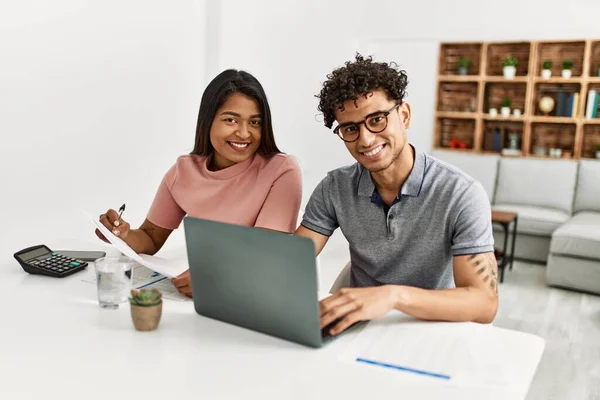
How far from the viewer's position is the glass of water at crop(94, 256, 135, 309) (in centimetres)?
137

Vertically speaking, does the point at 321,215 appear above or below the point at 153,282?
above

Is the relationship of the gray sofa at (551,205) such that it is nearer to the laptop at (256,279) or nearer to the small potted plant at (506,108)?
the small potted plant at (506,108)

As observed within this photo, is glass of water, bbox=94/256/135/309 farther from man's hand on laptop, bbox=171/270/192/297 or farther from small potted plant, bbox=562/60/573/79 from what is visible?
small potted plant, bbox=562/60/573/79

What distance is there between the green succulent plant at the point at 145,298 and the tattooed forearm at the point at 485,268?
2.47 ft

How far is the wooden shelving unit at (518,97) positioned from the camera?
502cm

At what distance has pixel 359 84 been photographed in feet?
5.06

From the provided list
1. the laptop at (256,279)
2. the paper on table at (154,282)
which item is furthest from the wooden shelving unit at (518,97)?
the laptop at (256,279)

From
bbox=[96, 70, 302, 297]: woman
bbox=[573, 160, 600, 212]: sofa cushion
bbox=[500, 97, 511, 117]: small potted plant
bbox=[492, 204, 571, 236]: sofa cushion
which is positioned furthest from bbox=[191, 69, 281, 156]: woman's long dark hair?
bbox=[500, 97, 511, 117]: small potted plant

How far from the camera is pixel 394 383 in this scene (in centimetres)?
102

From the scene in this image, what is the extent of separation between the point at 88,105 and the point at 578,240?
3168 mm

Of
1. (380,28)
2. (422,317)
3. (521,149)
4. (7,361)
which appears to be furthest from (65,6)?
(521,149)

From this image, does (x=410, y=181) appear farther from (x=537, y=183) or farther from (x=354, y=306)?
(x=537, y=183)

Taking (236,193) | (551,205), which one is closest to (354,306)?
(236,193)

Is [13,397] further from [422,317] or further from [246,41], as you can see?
[246,41]
